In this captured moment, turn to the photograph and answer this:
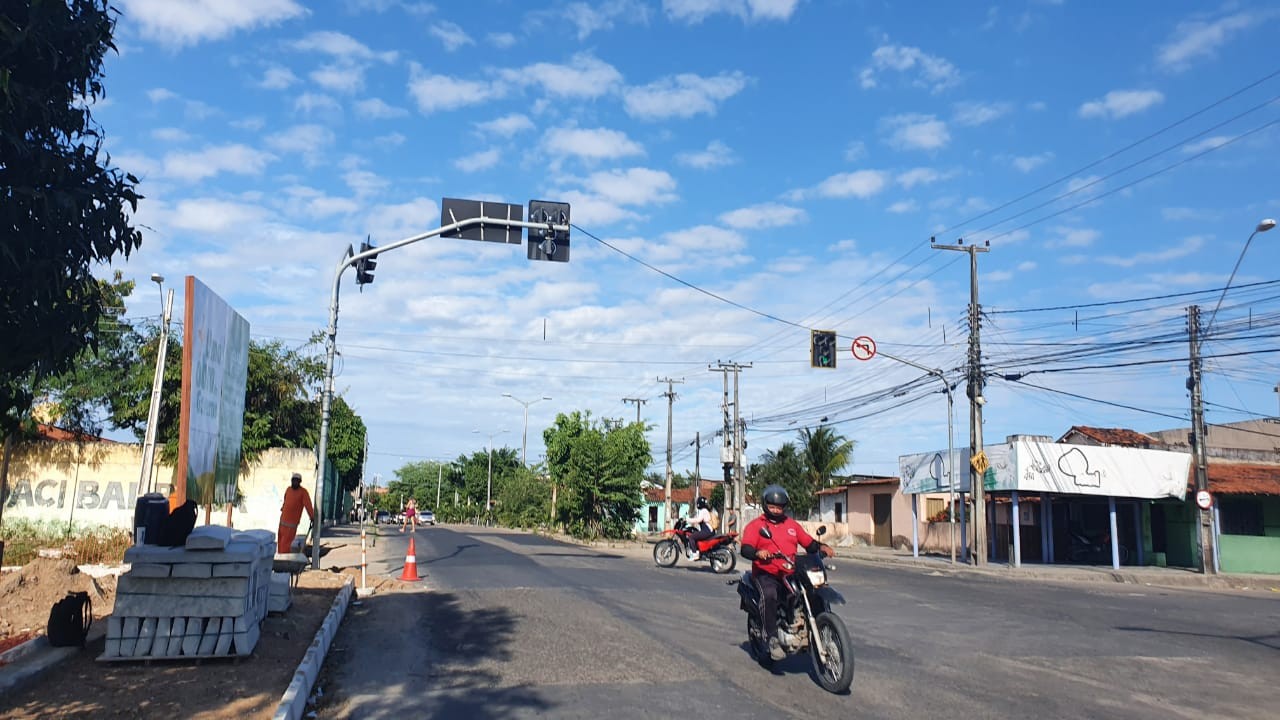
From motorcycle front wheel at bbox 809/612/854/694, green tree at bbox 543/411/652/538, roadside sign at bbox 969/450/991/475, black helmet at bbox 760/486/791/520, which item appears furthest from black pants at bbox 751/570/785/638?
green tree at bbox 543/411/652/538

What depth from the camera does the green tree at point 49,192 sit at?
541 cm

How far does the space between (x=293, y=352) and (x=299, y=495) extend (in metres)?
16.1

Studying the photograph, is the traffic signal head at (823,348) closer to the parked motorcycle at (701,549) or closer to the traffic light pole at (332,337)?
the parked motorcycle at (701,549)

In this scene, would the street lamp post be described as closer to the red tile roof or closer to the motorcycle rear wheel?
the red tile roof

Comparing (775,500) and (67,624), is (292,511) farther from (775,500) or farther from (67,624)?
(775,500)

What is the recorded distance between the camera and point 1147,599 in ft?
61.6

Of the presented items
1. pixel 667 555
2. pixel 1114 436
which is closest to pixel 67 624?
pixel 667 555

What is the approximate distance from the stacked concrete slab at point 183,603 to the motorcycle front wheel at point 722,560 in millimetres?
14643

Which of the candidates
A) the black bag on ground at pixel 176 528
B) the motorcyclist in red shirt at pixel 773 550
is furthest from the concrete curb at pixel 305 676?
the motorcyclist in red shirt at pixel 773 550

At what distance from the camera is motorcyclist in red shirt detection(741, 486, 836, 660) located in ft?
27.2

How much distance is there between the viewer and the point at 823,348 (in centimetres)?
2580

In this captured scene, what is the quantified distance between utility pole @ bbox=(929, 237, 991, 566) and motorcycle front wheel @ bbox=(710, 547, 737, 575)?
437 inches

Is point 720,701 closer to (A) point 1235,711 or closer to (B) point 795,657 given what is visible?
(B) point 795,657

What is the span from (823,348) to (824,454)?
1280 inches
